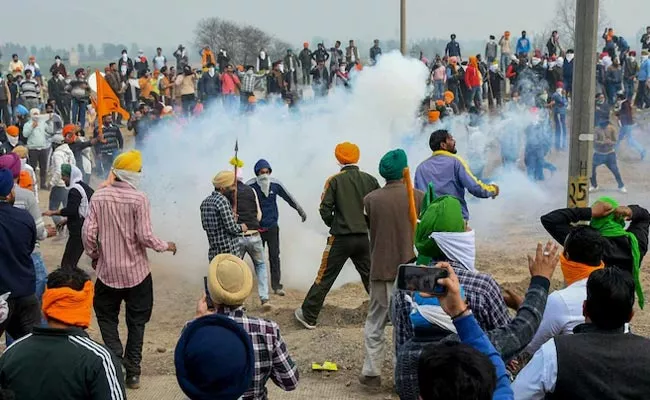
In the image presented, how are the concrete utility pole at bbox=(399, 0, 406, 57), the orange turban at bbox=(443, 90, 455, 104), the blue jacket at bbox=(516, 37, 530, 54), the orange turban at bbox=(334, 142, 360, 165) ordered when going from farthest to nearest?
the blue jacket at bbox=(516, 37, 530, 54), the concrete utility pole at bbox=(399, 0, 406, 57), the orange turban at bbox=(443, 90, 455, 104), the orange turban at bbox=(334, 142, 360, 165)

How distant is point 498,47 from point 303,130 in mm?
14049

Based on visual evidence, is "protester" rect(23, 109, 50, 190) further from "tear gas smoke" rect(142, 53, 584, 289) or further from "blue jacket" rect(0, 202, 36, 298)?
"blue jacket" rect(0, 202, 36, 298)

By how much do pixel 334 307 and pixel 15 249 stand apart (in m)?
3.86

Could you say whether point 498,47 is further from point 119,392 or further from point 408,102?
point 119,392

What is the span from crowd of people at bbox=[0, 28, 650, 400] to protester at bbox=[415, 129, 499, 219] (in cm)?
1

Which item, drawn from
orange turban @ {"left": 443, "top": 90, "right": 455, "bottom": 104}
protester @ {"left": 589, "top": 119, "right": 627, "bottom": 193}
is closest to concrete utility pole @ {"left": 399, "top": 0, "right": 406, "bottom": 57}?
orange turban @ {"left": 443, "top": 90, "right": 455, "bottom": 104}

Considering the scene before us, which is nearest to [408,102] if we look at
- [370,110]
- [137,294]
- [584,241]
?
[370,110]

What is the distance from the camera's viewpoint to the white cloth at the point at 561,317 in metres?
3.86

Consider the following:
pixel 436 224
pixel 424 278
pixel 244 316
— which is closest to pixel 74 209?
pixel 244 316

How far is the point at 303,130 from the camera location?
598 inches

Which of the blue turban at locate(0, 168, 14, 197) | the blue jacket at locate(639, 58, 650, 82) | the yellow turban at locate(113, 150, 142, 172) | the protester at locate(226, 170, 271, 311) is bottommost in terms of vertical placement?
the protester at locate(226, 170, 271, 311)

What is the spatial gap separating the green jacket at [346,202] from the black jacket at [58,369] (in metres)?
4.33

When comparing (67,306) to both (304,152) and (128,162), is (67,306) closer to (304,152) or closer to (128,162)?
(128,162)

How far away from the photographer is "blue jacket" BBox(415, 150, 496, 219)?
24.4 feet
